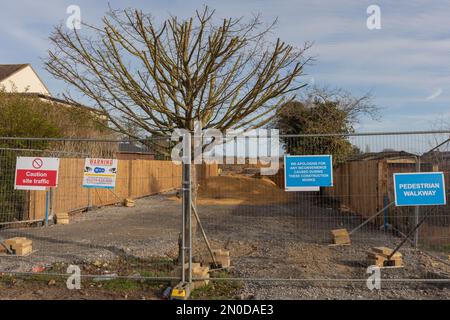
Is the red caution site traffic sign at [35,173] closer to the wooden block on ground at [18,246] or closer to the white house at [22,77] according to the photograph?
the wooden block on ground at [18,246]

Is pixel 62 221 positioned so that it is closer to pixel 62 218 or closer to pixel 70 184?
pixel 62 218

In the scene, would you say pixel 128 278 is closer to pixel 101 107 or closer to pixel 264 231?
pixel 101 107

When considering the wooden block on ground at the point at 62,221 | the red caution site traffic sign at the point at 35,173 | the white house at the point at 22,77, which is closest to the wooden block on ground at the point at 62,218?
the wooden block on ground at the point at 62,221

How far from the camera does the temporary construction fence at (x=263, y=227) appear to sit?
7.01m

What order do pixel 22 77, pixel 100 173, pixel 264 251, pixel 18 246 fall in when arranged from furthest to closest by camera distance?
1. pixel 22 77
2. pixel 264 251
3. pixel 18 246
4. pixel 100 173

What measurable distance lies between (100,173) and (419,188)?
5868mm

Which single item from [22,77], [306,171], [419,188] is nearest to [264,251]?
[306,171]

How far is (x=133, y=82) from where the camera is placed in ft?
21.7

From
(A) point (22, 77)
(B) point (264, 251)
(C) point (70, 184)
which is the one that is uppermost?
(A) point (22, 77)

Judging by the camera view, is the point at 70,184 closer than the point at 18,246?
No

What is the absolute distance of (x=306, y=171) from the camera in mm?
6344

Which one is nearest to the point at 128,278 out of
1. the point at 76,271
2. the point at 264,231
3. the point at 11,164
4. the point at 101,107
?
the point at 76,271

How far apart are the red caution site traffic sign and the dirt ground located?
1600mm
